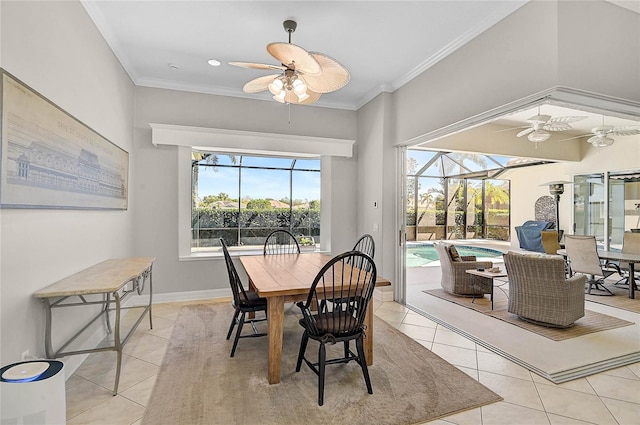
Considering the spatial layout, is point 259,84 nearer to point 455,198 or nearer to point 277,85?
point 277,85

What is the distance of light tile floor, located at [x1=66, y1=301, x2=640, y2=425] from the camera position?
1.95 m

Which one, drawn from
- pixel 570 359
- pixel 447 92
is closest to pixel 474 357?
pixel 570 359

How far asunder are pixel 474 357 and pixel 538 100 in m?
2.24

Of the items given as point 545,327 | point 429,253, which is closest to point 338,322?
point 545,327

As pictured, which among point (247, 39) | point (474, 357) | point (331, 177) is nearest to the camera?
point (474, 357)

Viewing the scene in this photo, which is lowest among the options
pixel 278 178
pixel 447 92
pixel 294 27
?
pixel 278 178

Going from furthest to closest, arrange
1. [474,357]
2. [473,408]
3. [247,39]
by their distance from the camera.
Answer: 1. [247,39]
2. [474,357]
3. [473,408]

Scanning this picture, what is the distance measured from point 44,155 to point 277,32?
90.0 inches

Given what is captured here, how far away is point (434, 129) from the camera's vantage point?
3670 millimetres

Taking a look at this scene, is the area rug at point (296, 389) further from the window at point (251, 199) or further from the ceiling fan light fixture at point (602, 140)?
the ceiling fan light fixture at point (602, 140)

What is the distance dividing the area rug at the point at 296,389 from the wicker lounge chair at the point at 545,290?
1.56m

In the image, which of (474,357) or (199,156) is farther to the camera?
(199,156)

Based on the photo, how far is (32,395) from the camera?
137 cm

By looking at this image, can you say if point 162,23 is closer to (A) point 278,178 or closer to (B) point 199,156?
(B) point 199,156
